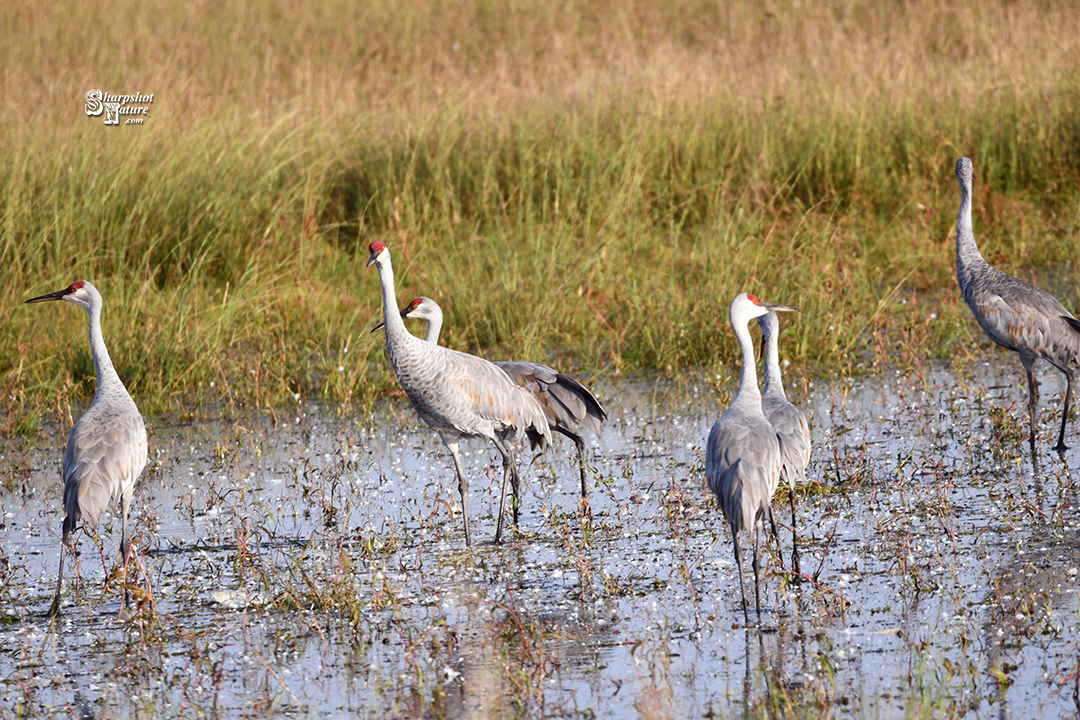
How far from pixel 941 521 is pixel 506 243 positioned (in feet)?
16.3

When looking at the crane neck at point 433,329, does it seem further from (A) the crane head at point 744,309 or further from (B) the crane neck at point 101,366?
(A) the crane head at point 744,309

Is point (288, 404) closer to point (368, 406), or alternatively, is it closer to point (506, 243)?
point (368, 406)

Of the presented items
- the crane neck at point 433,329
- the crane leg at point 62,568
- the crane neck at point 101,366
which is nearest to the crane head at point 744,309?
the crane neck at point 433,329

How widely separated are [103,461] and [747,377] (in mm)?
2732

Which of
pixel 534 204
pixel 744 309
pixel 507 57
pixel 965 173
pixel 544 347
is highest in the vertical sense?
pixel 507 57

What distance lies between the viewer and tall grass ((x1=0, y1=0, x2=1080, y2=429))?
880cm

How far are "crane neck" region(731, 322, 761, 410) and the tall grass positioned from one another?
2469mm

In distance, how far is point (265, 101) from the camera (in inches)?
506

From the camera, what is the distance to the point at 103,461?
5684 millimetres

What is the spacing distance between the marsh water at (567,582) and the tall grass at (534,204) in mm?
1030

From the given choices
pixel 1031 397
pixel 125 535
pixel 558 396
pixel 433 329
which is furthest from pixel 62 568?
pixel 1031 397

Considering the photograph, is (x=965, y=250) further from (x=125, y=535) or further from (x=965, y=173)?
(x=125, y=535)

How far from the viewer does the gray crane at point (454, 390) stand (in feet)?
21.3

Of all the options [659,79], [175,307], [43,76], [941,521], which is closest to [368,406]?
[175,307]
